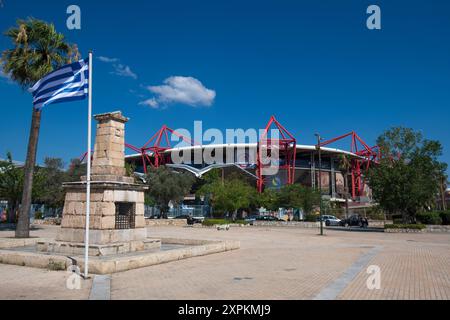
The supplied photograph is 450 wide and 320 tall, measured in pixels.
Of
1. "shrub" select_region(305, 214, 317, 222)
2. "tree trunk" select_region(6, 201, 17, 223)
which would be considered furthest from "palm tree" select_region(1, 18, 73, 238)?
"shrub" select_region(305, 214, 317, 222)

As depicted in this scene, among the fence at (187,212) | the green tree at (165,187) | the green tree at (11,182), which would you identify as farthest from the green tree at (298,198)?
the green tree at (11,182)

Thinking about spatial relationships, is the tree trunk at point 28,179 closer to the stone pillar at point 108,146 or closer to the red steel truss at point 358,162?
the stone pillar at point 108,146

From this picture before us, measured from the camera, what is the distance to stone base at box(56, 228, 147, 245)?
1299cm

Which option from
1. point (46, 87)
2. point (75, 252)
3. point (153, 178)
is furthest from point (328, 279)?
point (153, 178)

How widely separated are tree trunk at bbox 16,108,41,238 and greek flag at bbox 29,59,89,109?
10.4 metres

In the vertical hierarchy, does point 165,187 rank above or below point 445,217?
above

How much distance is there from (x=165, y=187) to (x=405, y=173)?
33.0 meters

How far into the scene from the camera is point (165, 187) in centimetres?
5491

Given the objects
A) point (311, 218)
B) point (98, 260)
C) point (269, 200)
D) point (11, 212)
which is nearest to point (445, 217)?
point (311, 218)

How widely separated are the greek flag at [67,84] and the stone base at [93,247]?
15.9ft

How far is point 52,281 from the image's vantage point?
31.1 feet

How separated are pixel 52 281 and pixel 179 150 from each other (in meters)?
91.2

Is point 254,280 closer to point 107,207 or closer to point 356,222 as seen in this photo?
point 107,207

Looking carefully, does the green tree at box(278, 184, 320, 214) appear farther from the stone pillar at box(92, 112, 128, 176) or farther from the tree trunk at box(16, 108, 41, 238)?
the stone pillar at box(92, 112, 128, 176)
